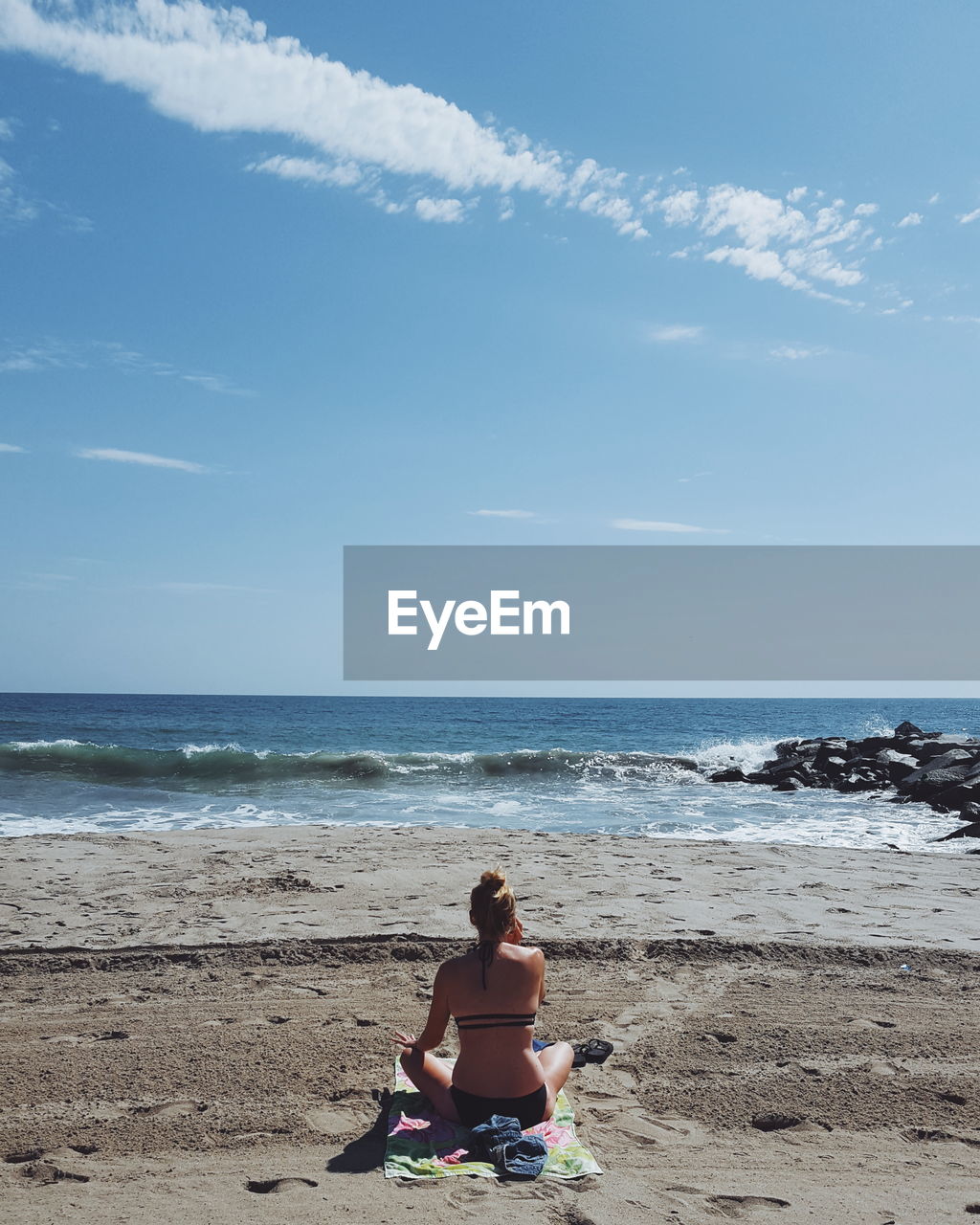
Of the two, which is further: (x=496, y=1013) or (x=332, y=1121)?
(x=332, y=1121)

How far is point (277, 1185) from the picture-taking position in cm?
367

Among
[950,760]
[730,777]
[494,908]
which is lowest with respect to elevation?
[730,777]

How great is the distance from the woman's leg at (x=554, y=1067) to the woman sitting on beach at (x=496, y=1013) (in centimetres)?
5

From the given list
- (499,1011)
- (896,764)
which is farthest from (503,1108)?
(896,764)

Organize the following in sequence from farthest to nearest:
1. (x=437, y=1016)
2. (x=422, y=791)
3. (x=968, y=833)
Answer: (x=422, y=791)
(x=968, y=833)
(x=437, y=1016)

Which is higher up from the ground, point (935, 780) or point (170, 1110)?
point (170, 1110)

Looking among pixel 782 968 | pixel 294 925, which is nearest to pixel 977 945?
pixel 782 968

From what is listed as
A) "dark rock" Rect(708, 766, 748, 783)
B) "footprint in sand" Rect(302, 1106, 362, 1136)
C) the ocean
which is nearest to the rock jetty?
"dark rock" Rect(708, 766, 748, 783)

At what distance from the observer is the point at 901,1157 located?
3984mm

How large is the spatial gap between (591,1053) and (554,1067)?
0.70m

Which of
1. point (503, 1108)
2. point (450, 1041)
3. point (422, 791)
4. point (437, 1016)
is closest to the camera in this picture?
point (503, 1108)

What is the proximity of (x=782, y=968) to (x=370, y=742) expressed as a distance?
35850 mm

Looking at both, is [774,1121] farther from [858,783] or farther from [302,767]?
[302,767]

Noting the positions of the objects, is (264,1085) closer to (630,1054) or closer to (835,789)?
(630,1054)
